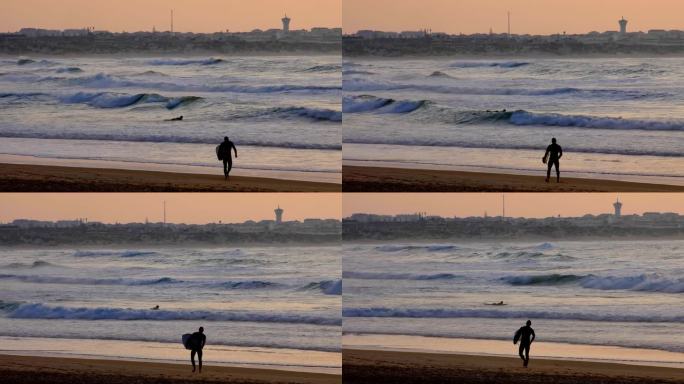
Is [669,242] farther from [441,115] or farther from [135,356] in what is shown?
[135,356]

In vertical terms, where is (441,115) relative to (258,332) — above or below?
above

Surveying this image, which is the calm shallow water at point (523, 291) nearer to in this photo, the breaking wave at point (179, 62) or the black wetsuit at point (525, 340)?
the black wetsuit at point (525, 340)

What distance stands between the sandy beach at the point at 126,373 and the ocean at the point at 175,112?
201cm

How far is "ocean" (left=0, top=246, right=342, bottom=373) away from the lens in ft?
48.6

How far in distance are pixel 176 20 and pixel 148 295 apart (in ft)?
10.3

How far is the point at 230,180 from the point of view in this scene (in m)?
14.7

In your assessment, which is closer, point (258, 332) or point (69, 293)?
point (258, 332)

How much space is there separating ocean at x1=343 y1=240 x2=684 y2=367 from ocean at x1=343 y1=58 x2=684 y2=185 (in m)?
1.10

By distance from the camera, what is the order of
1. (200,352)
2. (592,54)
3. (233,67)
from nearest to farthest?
1. (200,352)
2. (233,67)
3. (592,54)

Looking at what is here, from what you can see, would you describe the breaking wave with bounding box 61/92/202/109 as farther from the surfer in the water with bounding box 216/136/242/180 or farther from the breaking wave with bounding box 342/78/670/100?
the surfer in the water with bounding box 216/136/242/180

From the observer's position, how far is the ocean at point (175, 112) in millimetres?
15820

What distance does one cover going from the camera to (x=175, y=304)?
16.3m

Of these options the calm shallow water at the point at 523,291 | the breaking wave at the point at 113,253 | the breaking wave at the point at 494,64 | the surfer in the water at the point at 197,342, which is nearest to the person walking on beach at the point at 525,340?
the calm shallow water at the point at 523,291

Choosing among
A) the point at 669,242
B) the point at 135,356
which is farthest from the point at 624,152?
the point at 135,356
